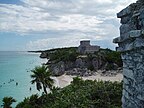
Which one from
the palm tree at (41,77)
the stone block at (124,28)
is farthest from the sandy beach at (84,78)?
the stone block at (124,28)

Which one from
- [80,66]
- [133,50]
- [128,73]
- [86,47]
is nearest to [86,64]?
[80,66]

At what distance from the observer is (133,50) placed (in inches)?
211

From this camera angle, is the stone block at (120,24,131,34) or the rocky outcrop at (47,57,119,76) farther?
the rocky outcrop at (47,57,119,76)

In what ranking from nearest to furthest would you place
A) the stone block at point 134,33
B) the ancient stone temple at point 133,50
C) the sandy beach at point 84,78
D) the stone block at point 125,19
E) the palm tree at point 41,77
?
the stone block at point 134,33 → the ancient stone temple at point 133,50 → the stone block at point 125,19 → the palm tree at point 41,77 → the sandy beach at point 84,78

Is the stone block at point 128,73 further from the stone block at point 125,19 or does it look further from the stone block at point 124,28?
the stone block at point 125,19

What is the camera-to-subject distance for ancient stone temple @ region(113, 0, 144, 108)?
16.3ft

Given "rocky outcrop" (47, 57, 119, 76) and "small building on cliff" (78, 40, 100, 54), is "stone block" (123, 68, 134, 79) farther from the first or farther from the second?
"small building on cliff" (78, 40, 100, 54)

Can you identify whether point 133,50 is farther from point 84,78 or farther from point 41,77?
point 84,78

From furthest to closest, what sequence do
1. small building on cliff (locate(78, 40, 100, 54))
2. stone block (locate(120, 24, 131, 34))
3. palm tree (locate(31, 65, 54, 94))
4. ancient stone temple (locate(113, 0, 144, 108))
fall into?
small building on cliff (locate(78, 40, 100, 54)) < palm tree (locate(31, 65, 54, 94)) < stone block (locate(120, 24, 131, 34)) < ancient stone temple (locate(113, 0, 144, 108))

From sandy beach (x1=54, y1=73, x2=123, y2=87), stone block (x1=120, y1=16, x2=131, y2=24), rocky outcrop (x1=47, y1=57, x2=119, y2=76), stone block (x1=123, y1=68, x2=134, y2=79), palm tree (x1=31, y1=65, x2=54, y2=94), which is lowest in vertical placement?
sandy beach (x1=54, y1=73, x2=123, y2=87)

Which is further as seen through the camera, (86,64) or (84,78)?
(86,64)

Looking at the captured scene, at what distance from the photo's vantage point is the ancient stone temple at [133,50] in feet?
16.3

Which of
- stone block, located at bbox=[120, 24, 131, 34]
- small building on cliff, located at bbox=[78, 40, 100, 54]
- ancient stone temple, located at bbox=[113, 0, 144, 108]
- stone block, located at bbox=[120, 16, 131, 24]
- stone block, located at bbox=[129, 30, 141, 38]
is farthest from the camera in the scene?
small building on cliff, located at bbox=[78, 40, 100, 54]

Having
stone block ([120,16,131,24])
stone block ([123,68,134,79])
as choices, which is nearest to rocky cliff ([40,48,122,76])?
stone block ([123,68,134,79])
